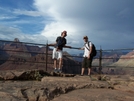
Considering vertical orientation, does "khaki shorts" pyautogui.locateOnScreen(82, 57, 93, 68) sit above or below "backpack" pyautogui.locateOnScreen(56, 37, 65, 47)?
below

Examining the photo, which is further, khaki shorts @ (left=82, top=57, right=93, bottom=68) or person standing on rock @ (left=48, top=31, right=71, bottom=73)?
khaki shorts @ (left=82, top=57, right=93, bottom=68)

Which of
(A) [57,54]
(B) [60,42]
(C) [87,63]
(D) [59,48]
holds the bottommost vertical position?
(C) [87,63]

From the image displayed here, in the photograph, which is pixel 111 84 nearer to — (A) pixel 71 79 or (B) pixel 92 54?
(A) pixel 71 79

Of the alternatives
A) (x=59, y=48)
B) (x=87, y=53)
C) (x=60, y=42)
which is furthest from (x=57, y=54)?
(x=87, y=53)

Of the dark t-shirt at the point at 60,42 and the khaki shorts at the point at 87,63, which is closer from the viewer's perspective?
the dark t-shirt at the point at 60,42

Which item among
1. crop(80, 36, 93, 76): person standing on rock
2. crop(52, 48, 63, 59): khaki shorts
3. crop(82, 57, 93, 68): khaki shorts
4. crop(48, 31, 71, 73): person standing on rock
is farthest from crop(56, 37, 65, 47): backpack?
crop(82, 57, 93, 68): khaki shorts

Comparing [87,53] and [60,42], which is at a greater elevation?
[60,42]

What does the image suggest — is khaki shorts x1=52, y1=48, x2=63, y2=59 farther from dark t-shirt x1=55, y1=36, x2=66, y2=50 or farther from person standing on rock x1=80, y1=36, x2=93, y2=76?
person standing on rock x1=80, y1=36, x2=93, y2=76

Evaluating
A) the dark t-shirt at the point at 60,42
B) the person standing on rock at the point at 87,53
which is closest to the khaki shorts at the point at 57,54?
the dark t-shirt at the point at 60,42

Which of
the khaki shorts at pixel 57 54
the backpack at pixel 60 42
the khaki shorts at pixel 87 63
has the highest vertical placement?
the backpack at pixel 60 42

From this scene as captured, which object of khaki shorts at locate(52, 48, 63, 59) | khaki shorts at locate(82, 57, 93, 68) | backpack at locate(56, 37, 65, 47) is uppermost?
backpack at locate(56, 37, 65, 47)

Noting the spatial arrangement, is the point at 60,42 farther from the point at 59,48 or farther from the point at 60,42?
the point at 59,48

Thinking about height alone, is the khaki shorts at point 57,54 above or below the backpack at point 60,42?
below

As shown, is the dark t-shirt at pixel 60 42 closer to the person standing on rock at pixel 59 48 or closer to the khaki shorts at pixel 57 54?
the person standing on rock at pixel 59 48
